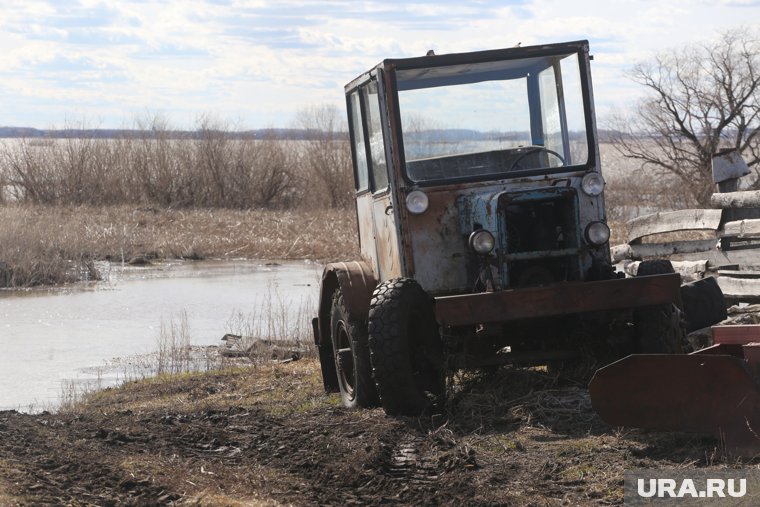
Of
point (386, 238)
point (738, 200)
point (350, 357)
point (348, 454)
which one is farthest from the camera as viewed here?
point (738, 200)

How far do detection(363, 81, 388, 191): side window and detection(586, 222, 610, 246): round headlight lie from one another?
1.51 metres

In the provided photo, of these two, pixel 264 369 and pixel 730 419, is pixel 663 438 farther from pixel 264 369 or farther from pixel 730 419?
pixel 264 369

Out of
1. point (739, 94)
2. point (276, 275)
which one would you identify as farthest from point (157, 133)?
point (739, 94)

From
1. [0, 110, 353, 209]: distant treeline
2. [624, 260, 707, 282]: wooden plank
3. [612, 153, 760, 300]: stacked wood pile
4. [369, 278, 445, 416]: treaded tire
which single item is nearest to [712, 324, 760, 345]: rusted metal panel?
[369, 278, 445, 416]: treaded tire

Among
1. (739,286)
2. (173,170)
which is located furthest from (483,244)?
(173,170)

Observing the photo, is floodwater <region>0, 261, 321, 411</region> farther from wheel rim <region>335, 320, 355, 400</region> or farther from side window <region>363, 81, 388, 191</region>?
side window <region>363, 81, 388, 191</region>

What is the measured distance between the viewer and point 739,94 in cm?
2605

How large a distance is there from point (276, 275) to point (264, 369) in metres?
11.4

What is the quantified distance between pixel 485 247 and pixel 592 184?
1001 mm

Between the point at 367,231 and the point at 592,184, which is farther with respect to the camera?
the point at 367,231

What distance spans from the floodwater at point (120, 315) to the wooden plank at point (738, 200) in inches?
209

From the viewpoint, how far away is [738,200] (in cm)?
1153

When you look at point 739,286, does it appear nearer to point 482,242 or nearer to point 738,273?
point 738,273

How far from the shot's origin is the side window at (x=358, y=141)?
885 centimetres
